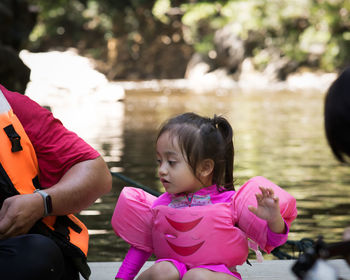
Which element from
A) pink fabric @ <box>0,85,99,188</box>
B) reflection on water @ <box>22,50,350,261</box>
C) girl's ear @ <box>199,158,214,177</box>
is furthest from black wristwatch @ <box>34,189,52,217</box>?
reflection on water @ <box>22,50,350,261</box>

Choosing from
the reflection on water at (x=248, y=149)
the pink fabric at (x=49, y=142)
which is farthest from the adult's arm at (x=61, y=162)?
the reflection on water at (x=248, y=149)

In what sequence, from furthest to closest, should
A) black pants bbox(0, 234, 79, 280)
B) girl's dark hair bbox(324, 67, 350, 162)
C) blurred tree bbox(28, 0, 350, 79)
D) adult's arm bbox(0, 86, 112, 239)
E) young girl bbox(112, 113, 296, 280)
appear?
1. blurred tree bbox(28, 0, 350, 79)
2. young girl bbox(112, 113, 296, 280)
3. adult's arm bbox(0, 86, 112, 239)
4. black pants bbox(0, 234, 79, 280)
5. girl's dark hair bbox(324, 67, 350, 162)

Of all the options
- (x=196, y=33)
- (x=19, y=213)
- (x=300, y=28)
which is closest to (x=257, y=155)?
(x=19, y=213)

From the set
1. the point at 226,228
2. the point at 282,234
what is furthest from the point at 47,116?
the point at 282,234

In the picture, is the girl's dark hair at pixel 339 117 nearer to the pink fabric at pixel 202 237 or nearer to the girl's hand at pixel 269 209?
the girl's hand at pixel 269 209

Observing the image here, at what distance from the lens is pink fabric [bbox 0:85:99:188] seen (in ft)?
7.20

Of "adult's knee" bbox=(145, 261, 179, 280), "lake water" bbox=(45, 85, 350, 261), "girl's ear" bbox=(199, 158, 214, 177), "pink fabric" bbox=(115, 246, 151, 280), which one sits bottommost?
"lake water" bbox=(45, 85, 350, 261)

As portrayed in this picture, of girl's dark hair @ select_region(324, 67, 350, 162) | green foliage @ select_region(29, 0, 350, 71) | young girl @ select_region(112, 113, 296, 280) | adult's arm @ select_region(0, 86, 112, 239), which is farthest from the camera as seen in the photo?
green foliage @ select_region(29, 0, 350, 71)

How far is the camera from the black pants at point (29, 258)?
201 centimetres

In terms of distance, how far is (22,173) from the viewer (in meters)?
2.14

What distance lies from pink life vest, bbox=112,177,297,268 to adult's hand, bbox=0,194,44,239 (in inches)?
17.8

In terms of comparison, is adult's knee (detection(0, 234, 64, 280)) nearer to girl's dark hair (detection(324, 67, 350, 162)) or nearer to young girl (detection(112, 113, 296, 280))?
young girl (detection(112, 113, 296, 280))

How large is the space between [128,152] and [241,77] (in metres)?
25.2

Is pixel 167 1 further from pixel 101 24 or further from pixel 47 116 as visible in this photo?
pixel 47 116
